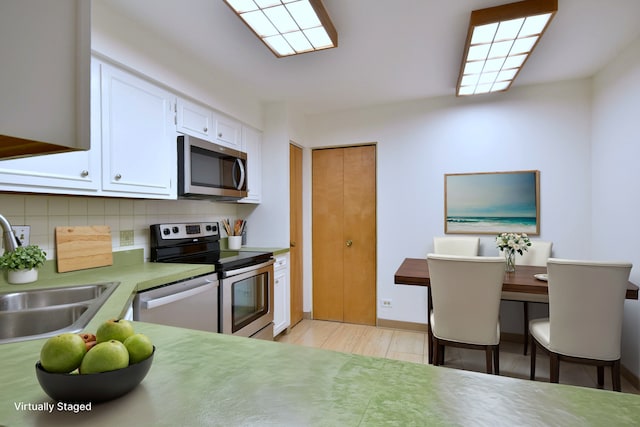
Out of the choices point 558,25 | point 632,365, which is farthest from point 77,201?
point 632,365

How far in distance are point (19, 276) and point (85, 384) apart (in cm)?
137

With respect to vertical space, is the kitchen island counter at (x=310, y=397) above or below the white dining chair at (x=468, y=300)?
above

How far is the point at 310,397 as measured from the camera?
2.19 ft

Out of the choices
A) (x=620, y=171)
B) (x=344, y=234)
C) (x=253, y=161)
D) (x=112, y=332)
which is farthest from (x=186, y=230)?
(x=620, y=171)

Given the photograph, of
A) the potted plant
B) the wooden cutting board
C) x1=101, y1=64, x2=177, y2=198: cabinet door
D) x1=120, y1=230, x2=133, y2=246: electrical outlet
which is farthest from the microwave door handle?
the potted plant

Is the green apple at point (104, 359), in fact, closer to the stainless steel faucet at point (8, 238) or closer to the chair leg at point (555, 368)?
the stainless steel faucet at point (8, 238)

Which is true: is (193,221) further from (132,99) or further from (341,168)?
(341,168)

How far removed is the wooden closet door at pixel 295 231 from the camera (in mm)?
3543

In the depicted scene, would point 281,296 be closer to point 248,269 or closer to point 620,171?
point 248,269

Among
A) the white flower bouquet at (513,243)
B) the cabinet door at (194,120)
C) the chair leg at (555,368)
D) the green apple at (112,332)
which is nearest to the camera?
the green apple at (112,332)

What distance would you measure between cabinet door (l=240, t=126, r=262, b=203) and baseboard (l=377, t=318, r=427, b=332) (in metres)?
1.86

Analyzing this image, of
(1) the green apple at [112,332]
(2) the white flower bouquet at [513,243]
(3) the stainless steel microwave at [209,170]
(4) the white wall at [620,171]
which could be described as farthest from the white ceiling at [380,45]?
(1) the green apple at [112,332]

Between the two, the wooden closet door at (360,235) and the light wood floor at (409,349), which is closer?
the light wood floor at (409,349)

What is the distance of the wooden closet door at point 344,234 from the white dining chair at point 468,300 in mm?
1405
